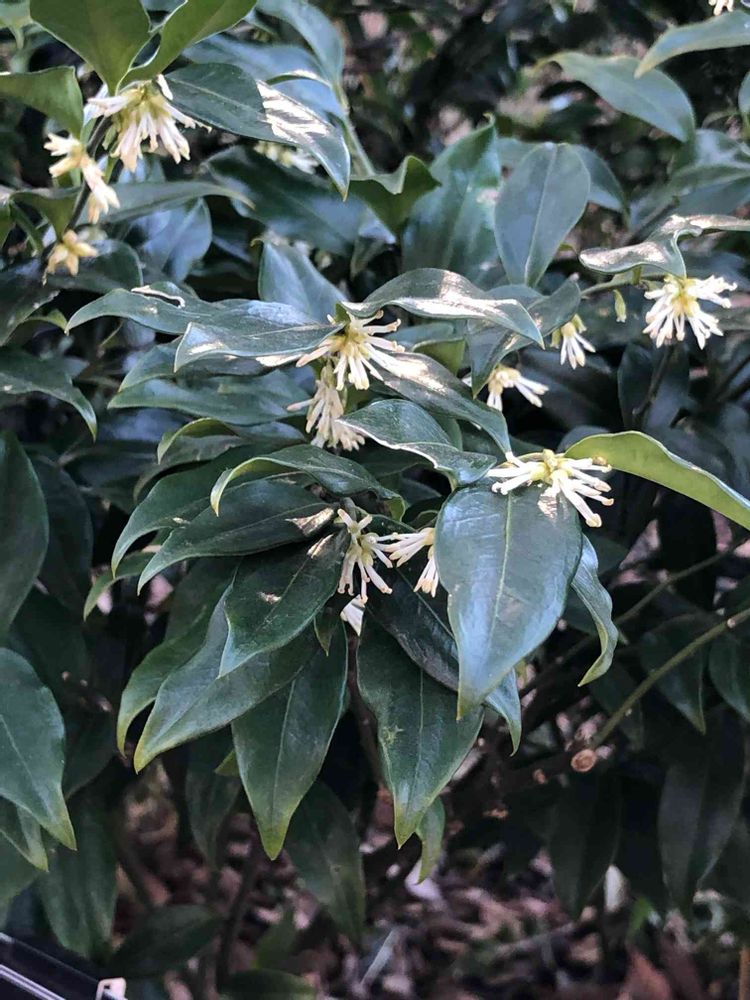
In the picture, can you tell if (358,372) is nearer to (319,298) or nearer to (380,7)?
(319,298)

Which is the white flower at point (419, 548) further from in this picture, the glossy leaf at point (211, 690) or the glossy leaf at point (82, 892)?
the glossy leaf at point (82, 892)

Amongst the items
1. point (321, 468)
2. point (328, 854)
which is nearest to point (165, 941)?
point (328, 854)

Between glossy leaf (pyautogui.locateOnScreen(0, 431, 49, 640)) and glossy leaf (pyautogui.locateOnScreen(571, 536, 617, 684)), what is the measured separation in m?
0.31

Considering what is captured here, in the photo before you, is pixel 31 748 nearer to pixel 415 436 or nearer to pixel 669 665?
pixel 415 436

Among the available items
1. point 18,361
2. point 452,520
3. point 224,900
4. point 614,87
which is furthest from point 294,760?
point 224,900

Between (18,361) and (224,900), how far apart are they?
2.82 feet

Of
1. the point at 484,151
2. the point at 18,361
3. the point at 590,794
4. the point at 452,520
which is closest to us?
the point at 452,520

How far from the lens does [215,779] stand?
0.62 m

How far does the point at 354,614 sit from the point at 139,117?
0.25 metres

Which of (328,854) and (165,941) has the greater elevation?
(328,854)

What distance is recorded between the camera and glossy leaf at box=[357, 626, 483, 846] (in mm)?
350

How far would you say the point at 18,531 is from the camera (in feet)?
1.68

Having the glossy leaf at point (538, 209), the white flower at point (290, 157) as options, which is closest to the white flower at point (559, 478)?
the glossy leaf at point (538, 209)

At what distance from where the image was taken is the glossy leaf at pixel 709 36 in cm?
52
